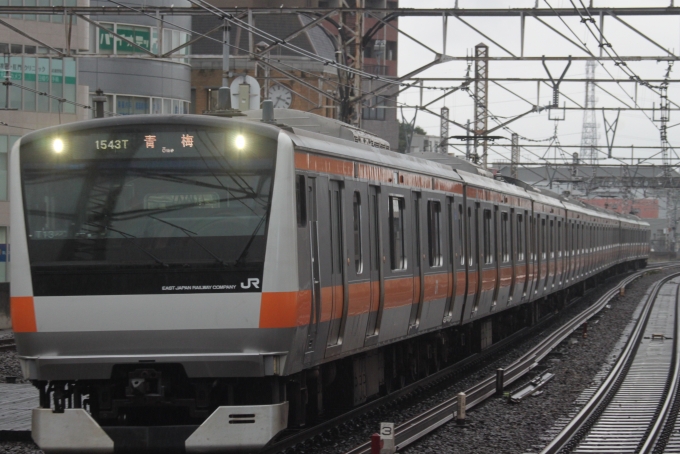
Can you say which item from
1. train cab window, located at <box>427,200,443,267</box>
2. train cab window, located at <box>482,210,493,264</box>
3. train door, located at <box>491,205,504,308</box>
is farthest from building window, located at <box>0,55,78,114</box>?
Result: train cab window, located at <box>427,200,443,267</box>

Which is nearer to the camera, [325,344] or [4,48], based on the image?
[325,344]

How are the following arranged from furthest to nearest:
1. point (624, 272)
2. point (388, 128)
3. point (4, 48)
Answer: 1. point (388, 128)
2. point (624, 272)
3. point (4, 48)

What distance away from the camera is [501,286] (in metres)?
20.1

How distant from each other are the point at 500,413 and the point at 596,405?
56.9 inches

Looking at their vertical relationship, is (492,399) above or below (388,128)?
below

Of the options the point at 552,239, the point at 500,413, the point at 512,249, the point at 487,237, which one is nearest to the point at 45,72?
the point at 552,239

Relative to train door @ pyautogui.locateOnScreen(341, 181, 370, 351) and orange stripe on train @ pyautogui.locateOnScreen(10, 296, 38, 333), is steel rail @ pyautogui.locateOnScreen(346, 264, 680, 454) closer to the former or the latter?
train door @ pyautogui.locateOnScreen(341, 181, 370, 351)

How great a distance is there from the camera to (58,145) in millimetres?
9219

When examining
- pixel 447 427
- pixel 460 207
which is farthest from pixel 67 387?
pixel 460 207

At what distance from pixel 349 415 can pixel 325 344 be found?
77.0 inches

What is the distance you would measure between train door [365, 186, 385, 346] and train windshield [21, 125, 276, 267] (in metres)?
2.88

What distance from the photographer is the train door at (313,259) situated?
31.6 ft

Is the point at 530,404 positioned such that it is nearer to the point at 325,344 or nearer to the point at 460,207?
the point at 460,207

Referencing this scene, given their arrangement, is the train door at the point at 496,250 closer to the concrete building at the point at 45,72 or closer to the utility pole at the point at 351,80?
the utility pole at the point at 351,80
